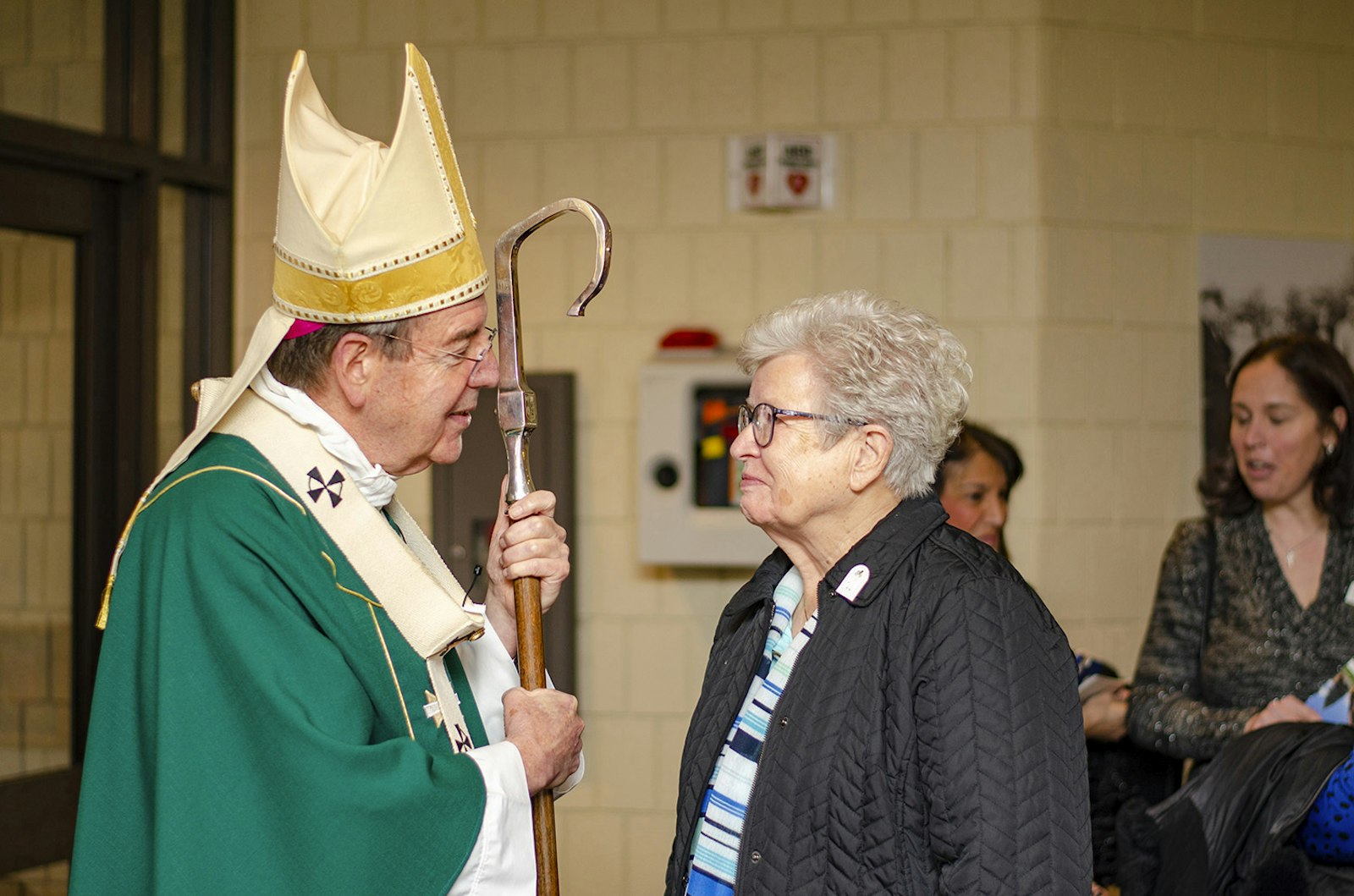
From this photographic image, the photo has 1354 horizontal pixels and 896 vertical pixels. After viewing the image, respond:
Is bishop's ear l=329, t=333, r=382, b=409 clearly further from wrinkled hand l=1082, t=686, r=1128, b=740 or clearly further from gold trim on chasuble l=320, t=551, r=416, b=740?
wrinkled hand l=1082, t=686, r=1128, b=740

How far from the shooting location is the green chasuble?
145 centimetres

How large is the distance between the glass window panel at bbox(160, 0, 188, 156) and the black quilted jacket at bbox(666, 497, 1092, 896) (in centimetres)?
291

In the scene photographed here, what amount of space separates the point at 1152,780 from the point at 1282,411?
0.75 m

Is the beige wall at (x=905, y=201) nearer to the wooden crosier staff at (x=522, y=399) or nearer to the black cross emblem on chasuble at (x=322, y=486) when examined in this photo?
the wooden crosier staff at (x=522, y=399)

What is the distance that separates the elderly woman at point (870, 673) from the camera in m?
1.57

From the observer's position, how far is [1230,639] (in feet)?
8.31

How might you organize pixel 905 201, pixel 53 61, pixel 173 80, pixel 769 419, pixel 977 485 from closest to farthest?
pixel 769 419 → pixel 977 485 → pixel 53 61 → pixel 905 201 → pixel 173 80

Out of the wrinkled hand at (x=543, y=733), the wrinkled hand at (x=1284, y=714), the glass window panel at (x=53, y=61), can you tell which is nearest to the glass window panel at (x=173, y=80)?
the glass window panel at (x=53, y=61)

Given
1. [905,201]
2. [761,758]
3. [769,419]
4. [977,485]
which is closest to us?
[761,758]

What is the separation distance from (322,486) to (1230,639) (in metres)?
1.72

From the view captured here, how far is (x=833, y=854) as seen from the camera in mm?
1622

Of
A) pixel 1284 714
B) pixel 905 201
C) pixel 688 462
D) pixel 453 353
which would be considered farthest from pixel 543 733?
pixel 905 201

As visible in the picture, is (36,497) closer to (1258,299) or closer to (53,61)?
(53,61)

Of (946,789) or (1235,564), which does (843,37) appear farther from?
(946,789)
